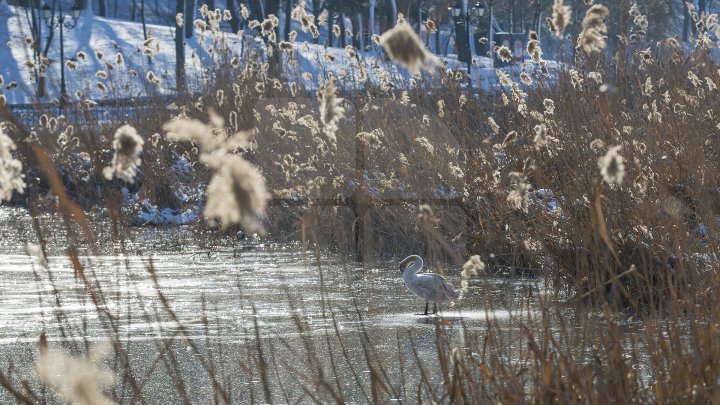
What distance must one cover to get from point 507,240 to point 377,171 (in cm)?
175

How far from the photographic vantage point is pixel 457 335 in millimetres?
5426

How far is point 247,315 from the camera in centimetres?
609

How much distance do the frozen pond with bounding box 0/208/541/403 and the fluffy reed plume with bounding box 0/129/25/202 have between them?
973mm

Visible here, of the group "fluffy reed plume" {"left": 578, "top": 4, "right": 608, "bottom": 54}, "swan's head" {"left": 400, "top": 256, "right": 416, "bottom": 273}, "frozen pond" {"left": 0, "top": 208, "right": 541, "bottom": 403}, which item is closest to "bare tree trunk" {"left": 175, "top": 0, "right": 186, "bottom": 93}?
"frozen pond" {"left": 0, "top": 208, "right": 541, "bottom": 403}

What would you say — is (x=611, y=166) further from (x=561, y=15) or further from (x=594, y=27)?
(x=561, y=15)

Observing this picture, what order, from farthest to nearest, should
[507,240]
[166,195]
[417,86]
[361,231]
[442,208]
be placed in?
[166,195]
[417,86]
[361,231]
[442,208]
[507,240]

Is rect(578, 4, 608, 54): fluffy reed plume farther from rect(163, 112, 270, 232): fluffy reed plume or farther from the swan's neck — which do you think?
the swan's neck

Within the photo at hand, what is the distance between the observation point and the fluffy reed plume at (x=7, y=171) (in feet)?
6.95

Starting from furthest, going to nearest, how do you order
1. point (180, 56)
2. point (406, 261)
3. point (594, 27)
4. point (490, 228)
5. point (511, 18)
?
1. point (511, 18)
2. point (180, 56)
3. point (490, 228)
4. point (406, 261)
5. point (594, 27)

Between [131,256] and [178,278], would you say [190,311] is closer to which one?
[178,278]

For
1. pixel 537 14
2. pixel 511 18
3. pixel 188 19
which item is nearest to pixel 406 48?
pixel 188 19

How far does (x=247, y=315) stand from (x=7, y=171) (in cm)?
390

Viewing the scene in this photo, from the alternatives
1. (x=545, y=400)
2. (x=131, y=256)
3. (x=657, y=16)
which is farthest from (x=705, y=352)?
(x=657, y=16)

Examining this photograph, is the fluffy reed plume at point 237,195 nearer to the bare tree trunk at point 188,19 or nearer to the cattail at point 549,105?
the cattail at point 549,105
